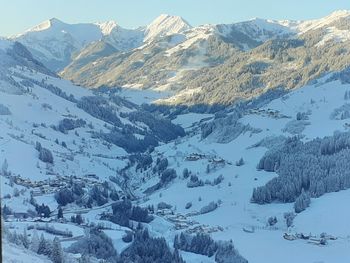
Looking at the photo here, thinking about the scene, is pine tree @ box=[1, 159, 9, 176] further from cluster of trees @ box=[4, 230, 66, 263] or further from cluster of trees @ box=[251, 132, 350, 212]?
cluster of trees @ box=[4, 230, 66, 263]

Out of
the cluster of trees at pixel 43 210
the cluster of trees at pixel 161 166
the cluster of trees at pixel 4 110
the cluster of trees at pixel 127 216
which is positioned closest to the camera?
the cluster of trees at pixel 127 216

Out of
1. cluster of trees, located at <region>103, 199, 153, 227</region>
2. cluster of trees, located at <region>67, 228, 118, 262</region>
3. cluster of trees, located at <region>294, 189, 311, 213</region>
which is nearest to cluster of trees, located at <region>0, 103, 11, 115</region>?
cluster of trees, located at <region>103, 199, 153, 227</region>

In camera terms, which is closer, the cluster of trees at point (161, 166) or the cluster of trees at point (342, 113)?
the cluster of trees at point (342, 113)

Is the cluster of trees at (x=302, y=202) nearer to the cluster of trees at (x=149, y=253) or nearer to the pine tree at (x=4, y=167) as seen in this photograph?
the cluster of trees at (x=149, y=253)

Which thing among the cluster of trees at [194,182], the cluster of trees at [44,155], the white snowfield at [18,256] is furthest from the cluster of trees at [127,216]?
the cluster of trees at [44,155]

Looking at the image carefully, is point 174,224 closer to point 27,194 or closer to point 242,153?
point 27,194
